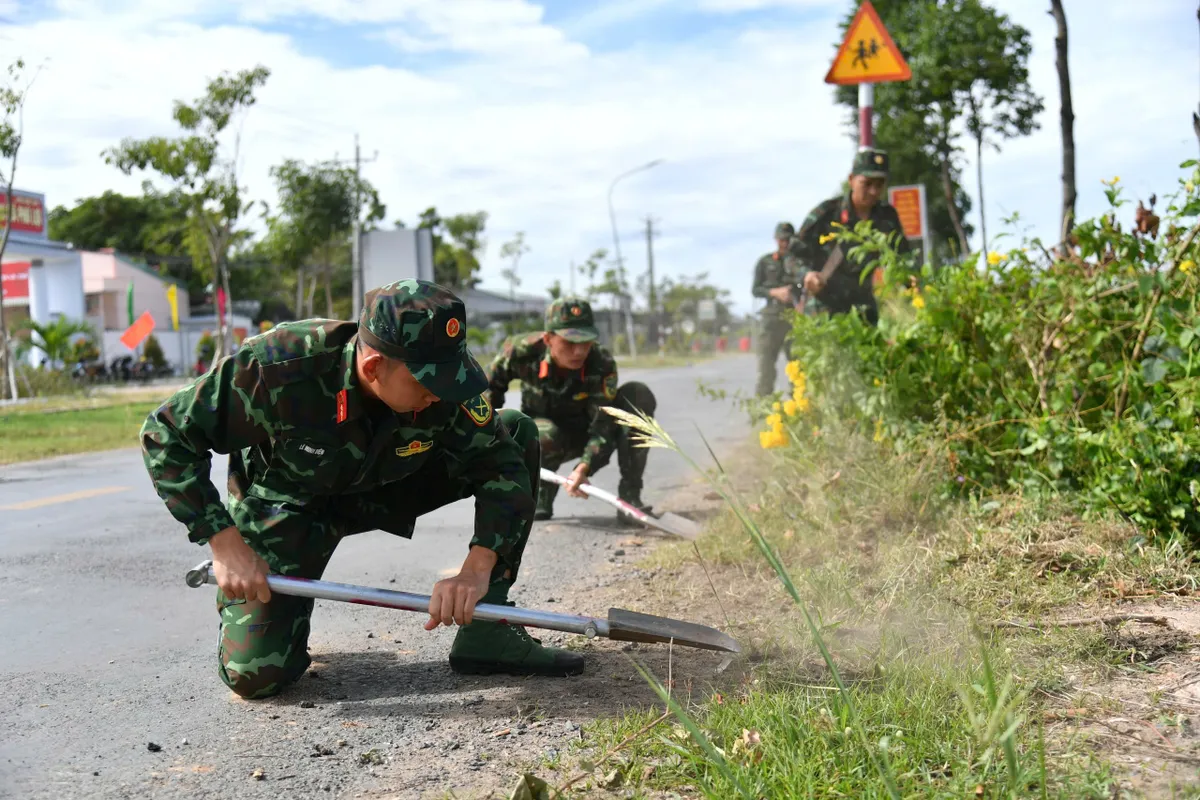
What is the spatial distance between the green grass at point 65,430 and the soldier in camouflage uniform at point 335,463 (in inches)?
274

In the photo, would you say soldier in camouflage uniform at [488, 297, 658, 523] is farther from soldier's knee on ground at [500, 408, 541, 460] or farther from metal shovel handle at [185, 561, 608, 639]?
metal shovel handle at [185, 561, 608, 639]

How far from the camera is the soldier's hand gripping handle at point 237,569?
2949mm

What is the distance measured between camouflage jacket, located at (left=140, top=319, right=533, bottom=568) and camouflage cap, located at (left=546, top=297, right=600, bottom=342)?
2.02m

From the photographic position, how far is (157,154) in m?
20.3

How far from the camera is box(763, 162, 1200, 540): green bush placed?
3.77 metres

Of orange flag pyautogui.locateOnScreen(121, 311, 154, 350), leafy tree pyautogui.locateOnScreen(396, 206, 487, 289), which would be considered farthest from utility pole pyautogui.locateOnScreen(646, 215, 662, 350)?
orange flag pyautogui.locateOnScreen(121, 311, 154, 350)

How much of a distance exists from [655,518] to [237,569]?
9.49 feet

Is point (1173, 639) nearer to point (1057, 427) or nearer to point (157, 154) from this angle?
point (1057, 427)

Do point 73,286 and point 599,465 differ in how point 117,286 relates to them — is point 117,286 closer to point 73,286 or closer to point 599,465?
point 73,286

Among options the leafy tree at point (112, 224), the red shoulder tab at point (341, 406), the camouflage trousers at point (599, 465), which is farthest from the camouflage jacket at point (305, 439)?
the leafy tree at point (112, 224)

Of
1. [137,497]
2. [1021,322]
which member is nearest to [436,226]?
[137,497]

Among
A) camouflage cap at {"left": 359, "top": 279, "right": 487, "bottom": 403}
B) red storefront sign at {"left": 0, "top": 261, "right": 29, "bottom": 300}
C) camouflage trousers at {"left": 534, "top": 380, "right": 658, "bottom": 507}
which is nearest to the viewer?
camouflage cap at {"left": 359, "top": 279, "right": 487, "bottom": 403}

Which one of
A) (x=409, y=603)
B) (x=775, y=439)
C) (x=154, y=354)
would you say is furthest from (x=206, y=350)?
(x=409, y=603)

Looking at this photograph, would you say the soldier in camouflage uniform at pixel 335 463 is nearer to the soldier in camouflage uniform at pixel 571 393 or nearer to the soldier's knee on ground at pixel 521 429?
the soldier's knee on ground at pixel 521 429
